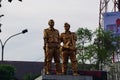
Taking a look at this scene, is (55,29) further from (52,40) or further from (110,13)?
(110,13)

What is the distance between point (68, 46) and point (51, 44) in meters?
0.84

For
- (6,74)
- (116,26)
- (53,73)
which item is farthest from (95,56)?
(116,26)

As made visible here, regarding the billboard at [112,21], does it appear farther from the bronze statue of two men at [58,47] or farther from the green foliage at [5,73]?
the bronze statue of two men at [58,47]

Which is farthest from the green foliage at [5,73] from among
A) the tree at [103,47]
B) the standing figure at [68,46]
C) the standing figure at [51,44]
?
the standing figure at [51,44]

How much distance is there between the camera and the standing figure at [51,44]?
2281cm

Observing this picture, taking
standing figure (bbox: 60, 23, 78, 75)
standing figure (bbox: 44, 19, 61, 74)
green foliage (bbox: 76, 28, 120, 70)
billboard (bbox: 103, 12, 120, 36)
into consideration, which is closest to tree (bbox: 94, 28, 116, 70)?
green foliage (bbox: 76, 28, 120, 70)

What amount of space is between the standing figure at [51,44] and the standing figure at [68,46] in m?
0.41

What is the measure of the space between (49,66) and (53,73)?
0.93 meters

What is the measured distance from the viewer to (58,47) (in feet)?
75.8

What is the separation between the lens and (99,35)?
40875 millimetres

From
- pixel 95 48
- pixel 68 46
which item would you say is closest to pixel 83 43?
pixel 95 48

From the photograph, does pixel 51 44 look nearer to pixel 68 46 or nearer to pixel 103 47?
pixel 68 46

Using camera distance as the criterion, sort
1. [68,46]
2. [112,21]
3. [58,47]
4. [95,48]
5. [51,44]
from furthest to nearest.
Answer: [112,21] < [95,48] < [68,46] < [58,47] < [51,44]

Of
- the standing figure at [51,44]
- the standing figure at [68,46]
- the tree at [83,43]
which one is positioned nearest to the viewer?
the standing figure at [51,44]
